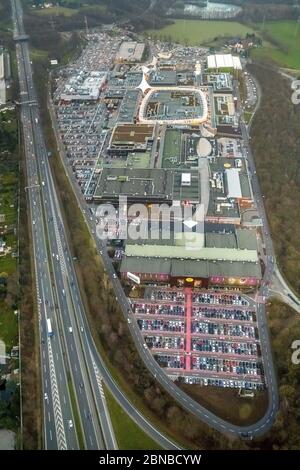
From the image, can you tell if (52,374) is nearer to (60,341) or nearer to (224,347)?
(60,341)

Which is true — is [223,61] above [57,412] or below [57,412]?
above

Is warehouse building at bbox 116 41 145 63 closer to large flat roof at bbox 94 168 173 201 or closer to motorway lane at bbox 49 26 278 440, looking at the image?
large flat roof at bbox 94 168 173 201

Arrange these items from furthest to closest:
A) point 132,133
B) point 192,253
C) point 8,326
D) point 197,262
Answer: point 132,133
point 192,253
point 197,262
point 8,326

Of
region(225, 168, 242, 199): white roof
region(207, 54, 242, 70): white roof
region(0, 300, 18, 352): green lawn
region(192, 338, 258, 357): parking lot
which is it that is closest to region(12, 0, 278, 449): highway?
region(192, 338, 258, 357): parking lot

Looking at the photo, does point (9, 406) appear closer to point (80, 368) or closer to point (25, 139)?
point (80, 368)

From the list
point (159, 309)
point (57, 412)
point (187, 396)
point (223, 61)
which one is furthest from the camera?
point (223, 61)

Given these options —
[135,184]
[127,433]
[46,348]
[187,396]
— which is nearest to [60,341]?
[46,348]
